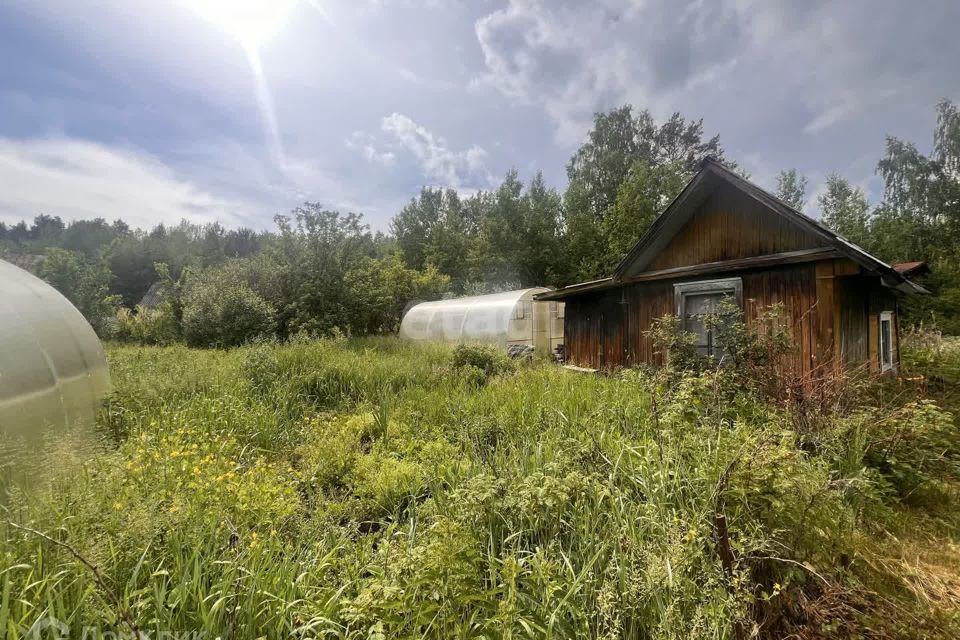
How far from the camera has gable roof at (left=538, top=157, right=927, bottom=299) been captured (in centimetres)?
497

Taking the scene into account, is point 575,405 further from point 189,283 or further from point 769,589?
point 189,283

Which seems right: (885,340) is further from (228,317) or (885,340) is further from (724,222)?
(228,317)

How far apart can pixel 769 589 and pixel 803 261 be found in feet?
17.0

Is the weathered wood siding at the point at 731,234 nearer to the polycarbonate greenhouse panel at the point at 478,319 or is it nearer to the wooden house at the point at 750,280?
the wooden house at the point at 750,280

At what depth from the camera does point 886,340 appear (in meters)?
7.50

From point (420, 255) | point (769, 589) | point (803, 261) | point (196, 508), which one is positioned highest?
point (420, 255)

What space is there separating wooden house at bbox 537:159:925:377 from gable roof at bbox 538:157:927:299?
0.02 meters

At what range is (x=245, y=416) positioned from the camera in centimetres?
508

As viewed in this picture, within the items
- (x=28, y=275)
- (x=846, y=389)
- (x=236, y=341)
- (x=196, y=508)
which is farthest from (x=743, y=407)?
(x=236, y=341)

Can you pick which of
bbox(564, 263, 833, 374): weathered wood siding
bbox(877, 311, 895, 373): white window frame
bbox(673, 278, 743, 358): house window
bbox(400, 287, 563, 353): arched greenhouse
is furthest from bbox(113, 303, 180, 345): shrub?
bbox(877, 311, 895, 373): white window frame

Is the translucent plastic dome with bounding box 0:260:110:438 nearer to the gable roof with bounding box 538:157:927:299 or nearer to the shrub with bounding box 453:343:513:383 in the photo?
the shrub with bounding box 453:343:513:383

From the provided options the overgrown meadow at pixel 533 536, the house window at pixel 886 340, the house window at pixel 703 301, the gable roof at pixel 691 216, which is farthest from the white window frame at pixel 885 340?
the overgrown meadow at pixel 533 536

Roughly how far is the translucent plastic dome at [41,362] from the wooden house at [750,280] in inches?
270

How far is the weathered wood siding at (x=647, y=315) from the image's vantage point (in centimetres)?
567
